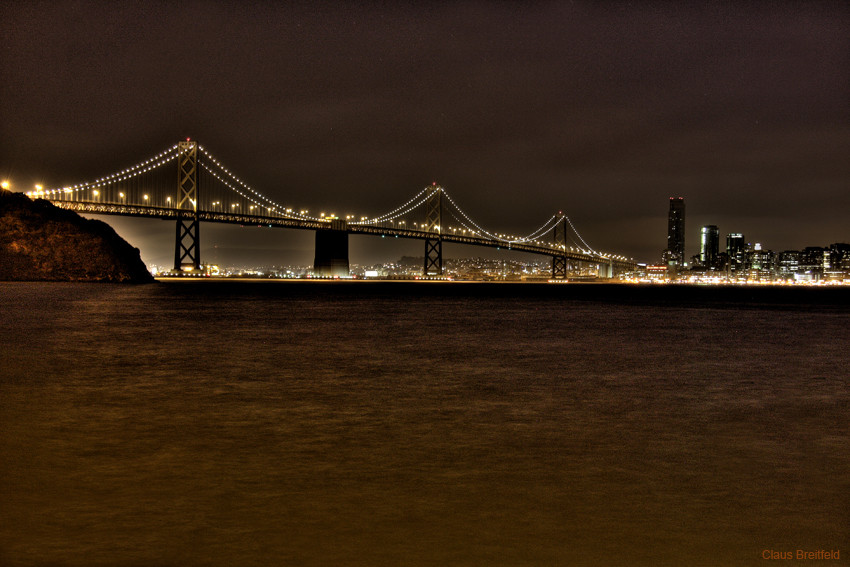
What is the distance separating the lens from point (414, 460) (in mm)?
5605

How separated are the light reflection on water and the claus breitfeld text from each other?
7 cm

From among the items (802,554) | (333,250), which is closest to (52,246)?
(333,250)

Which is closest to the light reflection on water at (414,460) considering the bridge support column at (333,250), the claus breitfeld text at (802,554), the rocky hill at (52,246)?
the claus breitfeld text at (802,554)

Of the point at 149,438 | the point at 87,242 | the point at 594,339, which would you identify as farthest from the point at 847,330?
the point at 87,242

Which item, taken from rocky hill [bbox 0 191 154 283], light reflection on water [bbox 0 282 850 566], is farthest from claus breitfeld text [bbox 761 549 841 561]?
rocky hill [bbox 0 191 154 283]

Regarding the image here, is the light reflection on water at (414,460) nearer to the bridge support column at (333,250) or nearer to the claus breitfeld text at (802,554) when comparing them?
the claus breitfeld text at (802,554)

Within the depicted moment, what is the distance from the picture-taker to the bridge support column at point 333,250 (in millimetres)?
84875

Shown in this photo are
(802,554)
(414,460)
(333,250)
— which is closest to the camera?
(802,554)

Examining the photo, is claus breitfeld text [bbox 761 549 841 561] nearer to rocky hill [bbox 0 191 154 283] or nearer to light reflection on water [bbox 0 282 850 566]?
light reflection on water [bbox 0 282 850 566]

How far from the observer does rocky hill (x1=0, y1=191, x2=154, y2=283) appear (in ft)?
192

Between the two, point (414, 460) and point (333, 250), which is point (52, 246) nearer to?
point (333, 250)

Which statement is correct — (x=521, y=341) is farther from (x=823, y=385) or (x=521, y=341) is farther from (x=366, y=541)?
(x=366, y=541)

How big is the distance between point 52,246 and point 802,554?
65.1m

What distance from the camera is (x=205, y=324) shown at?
70.9 ft
